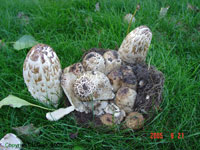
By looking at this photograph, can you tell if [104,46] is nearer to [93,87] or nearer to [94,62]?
[94,62]

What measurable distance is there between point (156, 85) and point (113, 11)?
2186mm

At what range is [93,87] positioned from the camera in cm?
232

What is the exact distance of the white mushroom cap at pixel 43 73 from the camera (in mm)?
2207

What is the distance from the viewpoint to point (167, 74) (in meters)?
3.04

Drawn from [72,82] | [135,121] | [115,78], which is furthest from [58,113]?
[135,121]

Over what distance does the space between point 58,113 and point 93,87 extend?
0.51m

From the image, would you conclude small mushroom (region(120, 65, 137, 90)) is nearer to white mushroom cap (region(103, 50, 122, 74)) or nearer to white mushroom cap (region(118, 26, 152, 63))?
white mushroom cap (region(103, 50, 122, 74))

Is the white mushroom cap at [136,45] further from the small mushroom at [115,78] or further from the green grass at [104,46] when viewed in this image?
the green grass at [104,46]

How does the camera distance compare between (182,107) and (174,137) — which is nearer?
(174,137)

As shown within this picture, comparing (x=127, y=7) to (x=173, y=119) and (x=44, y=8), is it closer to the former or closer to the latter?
(x=44, y=8)

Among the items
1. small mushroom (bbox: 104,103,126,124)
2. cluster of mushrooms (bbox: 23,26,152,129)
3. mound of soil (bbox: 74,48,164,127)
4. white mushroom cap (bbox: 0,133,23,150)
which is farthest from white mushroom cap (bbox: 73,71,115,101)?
white mushroom cap (bbox: 0,133,23,150)

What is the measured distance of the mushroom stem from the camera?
2361 mm

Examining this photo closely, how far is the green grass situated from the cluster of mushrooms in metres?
0.17

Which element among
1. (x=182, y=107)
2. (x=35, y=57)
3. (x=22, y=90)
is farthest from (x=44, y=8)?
(x=182, y=107)
